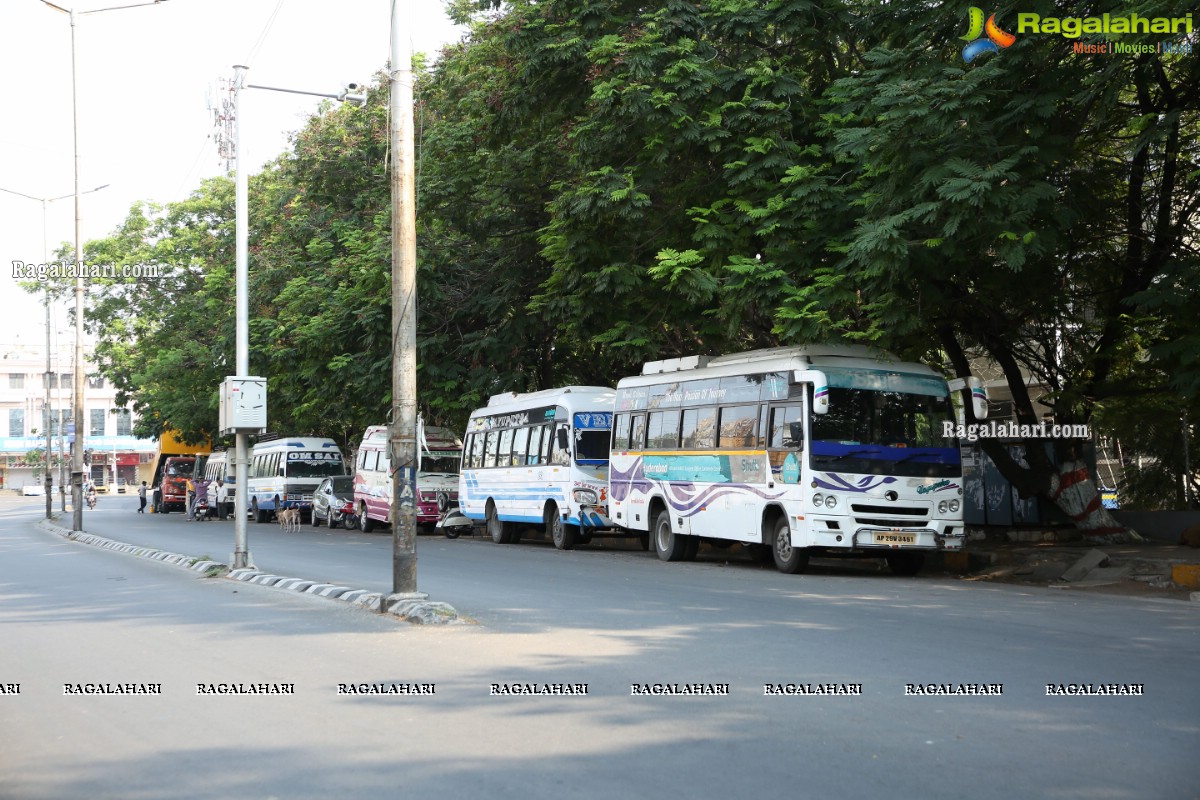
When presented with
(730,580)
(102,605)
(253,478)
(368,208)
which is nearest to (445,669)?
(102,605)

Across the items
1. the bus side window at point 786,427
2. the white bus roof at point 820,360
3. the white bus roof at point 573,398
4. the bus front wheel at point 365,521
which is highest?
the white bus roof at point 820,360

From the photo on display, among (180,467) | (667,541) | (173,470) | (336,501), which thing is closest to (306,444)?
(336,501)

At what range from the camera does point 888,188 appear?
15758 millimetres

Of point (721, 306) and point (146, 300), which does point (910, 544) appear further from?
point (146, 300)

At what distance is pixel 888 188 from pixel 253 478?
3607cm

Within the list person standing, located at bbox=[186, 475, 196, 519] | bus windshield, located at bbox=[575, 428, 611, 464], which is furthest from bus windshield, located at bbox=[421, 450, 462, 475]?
person standing, located at bbox=[186, 475, 196, 519]

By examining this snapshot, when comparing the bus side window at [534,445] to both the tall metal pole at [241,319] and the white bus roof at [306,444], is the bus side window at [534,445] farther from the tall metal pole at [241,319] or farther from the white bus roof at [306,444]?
the white bus roof at [306,444]

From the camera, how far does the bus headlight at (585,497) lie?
24.7m

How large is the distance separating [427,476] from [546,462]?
25.9 feet

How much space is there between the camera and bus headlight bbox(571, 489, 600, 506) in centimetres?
2469

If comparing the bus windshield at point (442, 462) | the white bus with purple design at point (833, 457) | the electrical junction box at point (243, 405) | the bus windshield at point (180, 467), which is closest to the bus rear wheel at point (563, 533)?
the white bus with purple design at point (833, 457)

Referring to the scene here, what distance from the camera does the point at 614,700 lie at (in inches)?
304

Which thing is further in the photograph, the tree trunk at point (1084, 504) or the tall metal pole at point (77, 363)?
the tall metal pole at point (77, 363)

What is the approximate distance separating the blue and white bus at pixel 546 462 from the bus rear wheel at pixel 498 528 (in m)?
0.02
